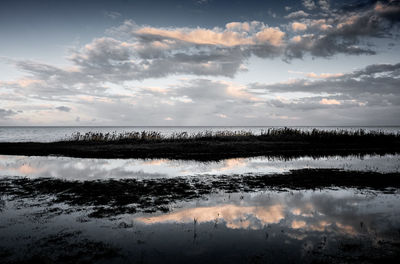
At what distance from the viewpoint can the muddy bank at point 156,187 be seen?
11.4 meters

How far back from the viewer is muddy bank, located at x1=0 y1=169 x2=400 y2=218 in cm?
1136

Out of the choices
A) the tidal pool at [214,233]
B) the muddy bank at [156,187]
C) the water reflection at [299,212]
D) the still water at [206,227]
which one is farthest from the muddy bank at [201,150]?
the tidal pool at [214,233]

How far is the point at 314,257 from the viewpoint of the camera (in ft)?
21.5

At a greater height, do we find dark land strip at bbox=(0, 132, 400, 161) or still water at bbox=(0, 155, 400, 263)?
dark land strip at bbox=(0, 132, 400, 161)

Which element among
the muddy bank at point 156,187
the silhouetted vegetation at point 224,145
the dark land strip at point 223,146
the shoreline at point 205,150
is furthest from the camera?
the silhouetted vegetation at point 224,145

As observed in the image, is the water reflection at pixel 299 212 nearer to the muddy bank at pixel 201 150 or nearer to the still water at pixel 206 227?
the still water at pixel 206 227

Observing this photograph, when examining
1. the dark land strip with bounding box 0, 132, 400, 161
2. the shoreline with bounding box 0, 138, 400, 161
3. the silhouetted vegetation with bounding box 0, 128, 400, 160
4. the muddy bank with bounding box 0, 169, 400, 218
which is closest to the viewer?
the muddy bank with bounding box 0, 169, 400, 218

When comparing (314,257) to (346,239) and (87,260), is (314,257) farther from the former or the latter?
(87,260)

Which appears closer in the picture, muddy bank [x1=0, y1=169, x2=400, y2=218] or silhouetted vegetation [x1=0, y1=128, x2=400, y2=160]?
muddy bank [x1=0, y1=169, x2=400, y2=218]

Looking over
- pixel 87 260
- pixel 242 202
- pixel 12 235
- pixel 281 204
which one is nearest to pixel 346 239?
pixel 281 204

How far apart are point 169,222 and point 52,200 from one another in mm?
6619

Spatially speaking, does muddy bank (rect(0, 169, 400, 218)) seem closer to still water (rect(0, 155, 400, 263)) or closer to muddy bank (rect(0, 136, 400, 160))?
still water (rect(0, 155, 400, 263))

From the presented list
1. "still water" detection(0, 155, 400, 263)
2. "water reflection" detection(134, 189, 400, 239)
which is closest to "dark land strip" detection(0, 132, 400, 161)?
"still water" detection(0, 155, 400, 263)

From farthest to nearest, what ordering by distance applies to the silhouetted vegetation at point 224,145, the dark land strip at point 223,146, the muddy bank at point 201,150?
the silhouetted vegetation at point 224,145 < the dark land strip at point 223,146 < the muddy bank at point 201,150
